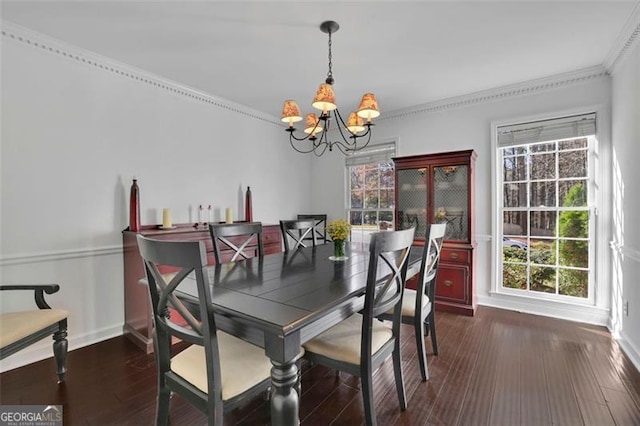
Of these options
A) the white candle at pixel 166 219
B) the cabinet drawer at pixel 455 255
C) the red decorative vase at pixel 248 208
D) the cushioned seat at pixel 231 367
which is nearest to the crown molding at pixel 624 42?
the cabinet drawer at pixel 455 255

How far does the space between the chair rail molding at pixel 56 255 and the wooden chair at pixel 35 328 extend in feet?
0.95

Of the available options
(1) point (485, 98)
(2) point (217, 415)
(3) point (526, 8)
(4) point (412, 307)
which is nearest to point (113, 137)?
(2) point (217, 415)

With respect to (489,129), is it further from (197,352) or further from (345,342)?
(197,352)

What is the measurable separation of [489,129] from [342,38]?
2.29 meters

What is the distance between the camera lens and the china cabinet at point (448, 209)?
3.41 m

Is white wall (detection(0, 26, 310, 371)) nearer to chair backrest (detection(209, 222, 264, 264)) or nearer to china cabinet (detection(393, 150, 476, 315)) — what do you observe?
chair backrest (detection(209, 222, 264, 264))

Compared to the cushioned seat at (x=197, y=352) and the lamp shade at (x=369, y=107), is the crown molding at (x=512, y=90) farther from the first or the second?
the cushioned seat at (x=197, y=352)

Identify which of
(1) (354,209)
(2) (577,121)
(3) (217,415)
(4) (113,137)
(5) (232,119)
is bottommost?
(3) (217,415)

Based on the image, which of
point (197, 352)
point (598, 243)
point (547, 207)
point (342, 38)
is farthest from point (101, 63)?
point (598, 243)

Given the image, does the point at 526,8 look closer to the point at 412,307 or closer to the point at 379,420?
the point at 412,307

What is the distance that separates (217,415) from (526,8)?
3.08 meters

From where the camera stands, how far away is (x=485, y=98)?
3.61 m

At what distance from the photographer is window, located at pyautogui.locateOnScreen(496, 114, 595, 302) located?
318cm

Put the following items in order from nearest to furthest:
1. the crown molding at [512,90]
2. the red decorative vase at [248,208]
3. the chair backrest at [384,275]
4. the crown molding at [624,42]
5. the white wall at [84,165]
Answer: the chair backrest at [384,275] → the crown molding at [624,42] → the white wall at [84,165] → the crown molding at [512,90] → the red decorative vase at [248,208]
